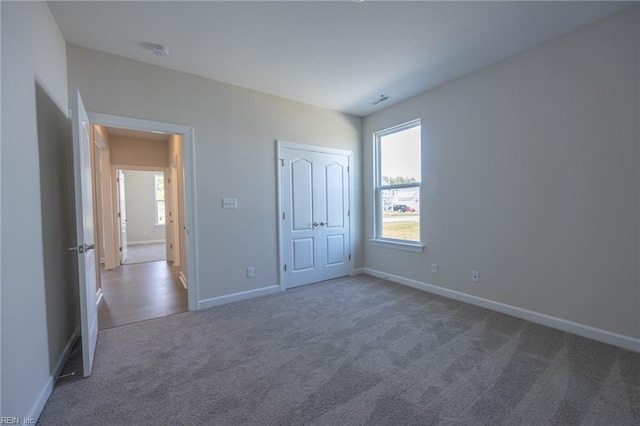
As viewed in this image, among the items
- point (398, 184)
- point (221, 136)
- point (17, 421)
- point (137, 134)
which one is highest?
point (137, 134)

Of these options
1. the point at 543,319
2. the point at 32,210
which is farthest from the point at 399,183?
the point at 32,210

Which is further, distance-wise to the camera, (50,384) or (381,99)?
(381,99)

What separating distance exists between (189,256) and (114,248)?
3501 millimetres

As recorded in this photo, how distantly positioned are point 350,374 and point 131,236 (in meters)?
8.91

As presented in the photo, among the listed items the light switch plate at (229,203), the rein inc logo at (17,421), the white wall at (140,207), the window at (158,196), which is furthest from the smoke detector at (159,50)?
the window at (158,196)

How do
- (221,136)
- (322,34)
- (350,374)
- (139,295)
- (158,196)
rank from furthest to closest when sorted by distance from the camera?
(158,196)
(139,295)
(221,136)
(322,34)
(350,374)

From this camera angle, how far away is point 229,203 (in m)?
3.50

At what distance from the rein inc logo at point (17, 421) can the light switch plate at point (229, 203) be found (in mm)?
2302

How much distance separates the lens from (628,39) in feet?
7.25

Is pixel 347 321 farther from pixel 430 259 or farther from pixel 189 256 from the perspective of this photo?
pixel 189 256

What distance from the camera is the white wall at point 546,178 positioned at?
2.28m

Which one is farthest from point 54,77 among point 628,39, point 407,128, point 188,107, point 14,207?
point 628,39

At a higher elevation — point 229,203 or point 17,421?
point 229,203

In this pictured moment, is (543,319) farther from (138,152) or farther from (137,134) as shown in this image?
(138,152)
